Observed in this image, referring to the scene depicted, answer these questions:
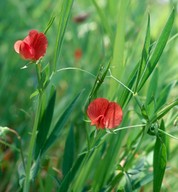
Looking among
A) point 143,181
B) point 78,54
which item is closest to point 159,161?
point 143,181

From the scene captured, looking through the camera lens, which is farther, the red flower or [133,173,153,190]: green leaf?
[133,173,153,190]: green leaf

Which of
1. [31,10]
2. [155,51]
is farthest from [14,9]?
[155,51]

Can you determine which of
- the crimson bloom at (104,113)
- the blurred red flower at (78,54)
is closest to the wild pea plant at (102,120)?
the crimson bloom at (104,113)

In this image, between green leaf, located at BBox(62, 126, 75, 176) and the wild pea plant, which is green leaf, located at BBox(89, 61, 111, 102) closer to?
the wild pea plant

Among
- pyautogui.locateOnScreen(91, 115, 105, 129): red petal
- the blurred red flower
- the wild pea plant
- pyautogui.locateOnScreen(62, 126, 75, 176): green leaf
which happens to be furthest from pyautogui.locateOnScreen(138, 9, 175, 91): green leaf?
the blurred red flower

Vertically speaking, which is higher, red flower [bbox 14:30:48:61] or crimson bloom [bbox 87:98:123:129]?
red flower [bbox 14:30:48:61]

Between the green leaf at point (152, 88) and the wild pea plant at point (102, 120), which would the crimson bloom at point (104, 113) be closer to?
the wild pea plant at point (102, 120)

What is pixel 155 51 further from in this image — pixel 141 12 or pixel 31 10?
pixel 31 10
